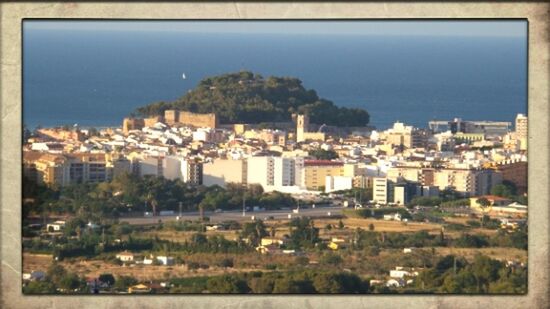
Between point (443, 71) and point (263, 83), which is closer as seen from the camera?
point (263, 83)

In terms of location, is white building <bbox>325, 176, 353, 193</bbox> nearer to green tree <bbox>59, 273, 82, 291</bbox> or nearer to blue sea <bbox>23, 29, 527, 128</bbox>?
blue sea <bbox>23, 29, 527, 128</bbox>

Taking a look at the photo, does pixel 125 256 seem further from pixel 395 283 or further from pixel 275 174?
pixel 395 283

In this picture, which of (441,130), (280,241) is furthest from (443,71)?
(280,241)

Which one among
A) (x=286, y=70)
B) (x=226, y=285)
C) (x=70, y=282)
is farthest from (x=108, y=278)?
(x=286, y=70)

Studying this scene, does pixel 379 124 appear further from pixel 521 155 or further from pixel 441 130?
pixel 521 155

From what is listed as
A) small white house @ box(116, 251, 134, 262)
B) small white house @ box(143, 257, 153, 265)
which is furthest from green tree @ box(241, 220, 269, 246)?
small white house @ box(116, 251, 134, 262)

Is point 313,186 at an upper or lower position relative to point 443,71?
lower
